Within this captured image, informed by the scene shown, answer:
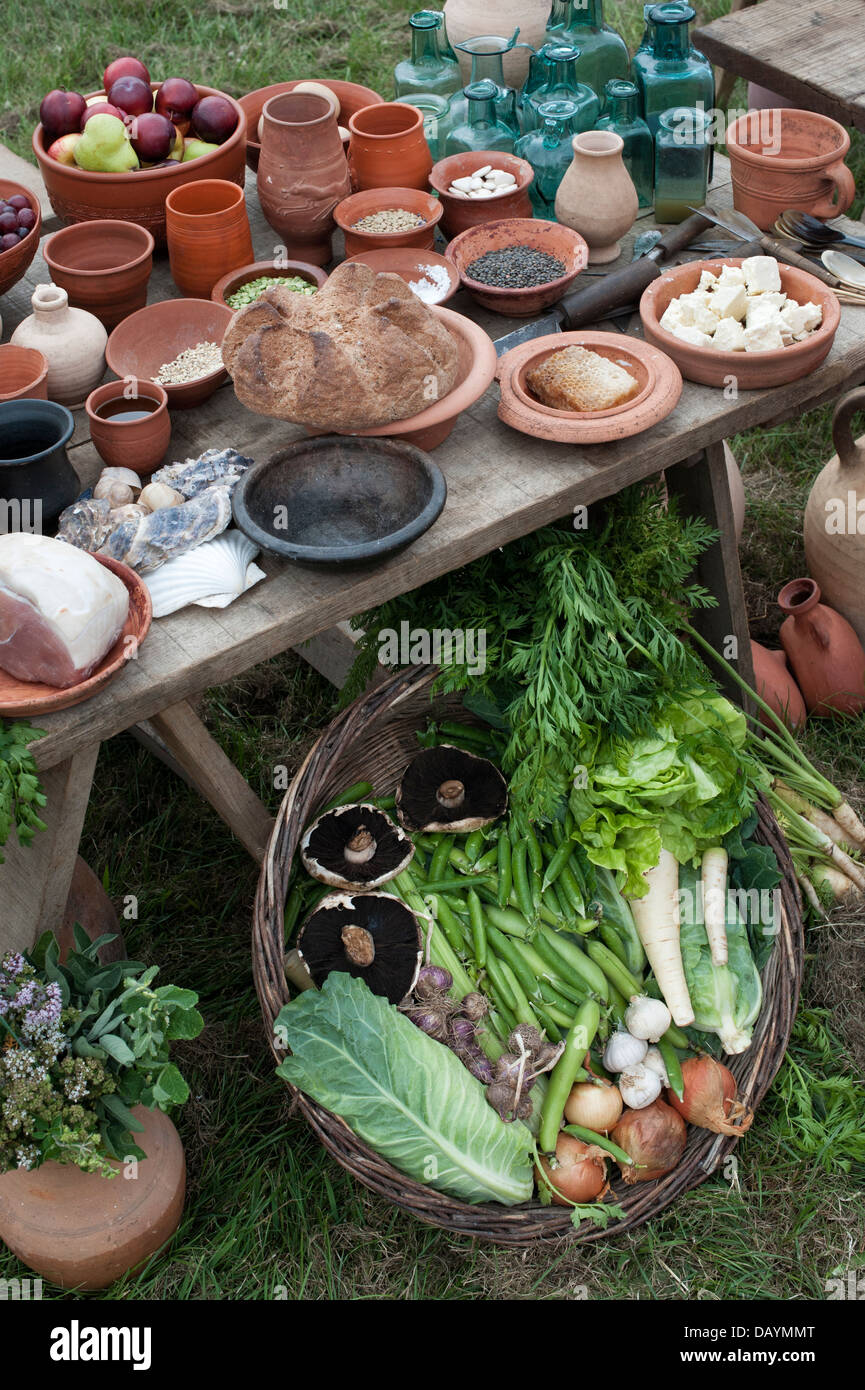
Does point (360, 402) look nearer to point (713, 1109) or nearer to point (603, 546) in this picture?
point (603, 546)

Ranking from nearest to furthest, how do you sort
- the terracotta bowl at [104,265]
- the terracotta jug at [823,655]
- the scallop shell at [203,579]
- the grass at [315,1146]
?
1. the scallop shell at [203,579]
2. the grass at [315,1146]
3. the terracotta bowl at [104,265]
4. the terracotta jug at [823,655]

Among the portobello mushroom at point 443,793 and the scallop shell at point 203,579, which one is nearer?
the scallop shell at point 203,579

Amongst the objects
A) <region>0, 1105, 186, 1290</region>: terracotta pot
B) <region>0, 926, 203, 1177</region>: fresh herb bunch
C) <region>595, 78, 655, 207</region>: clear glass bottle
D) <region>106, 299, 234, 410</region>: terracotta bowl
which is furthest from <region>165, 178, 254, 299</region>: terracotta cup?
<region>0, 1105, 186, 1290</region>: terracotta pot

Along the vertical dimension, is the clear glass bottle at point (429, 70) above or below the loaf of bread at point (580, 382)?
above

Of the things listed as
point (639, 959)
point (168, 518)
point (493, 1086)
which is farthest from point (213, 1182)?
point (168, 518)

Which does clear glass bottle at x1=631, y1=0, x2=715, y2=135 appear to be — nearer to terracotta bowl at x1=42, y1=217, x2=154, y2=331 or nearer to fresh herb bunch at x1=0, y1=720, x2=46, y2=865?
terracotta bowl at x1=42, y1=217, x2=154, y2=331

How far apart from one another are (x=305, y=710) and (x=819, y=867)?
146 centimetres

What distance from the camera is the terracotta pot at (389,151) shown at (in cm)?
278

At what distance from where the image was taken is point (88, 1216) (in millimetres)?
2199

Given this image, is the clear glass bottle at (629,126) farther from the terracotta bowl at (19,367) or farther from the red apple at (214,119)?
the terracotta bowl at (19,367)

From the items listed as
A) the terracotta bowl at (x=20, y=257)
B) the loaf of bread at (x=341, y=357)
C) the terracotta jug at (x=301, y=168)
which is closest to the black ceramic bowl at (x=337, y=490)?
the loaf of bread at (x=341, y=357)

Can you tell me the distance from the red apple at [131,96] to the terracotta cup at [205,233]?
0.91ft

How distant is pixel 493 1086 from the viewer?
2.32 meters

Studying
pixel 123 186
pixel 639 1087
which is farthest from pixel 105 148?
pixel 639 1087
